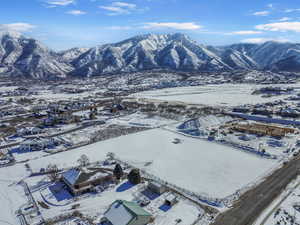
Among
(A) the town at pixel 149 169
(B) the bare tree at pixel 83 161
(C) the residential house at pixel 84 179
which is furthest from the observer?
(B) the bare tree at pixel 83 161

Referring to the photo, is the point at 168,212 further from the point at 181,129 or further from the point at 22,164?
the point at 181,129

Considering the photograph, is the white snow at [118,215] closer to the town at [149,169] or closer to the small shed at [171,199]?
the town at [149,169]

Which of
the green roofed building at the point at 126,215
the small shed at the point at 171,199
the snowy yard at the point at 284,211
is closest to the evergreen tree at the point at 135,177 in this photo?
the small shed at the point at 171,199

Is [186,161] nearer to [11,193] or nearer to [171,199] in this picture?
[171,199]

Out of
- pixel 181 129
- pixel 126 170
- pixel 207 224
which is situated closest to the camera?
pixel 207 224

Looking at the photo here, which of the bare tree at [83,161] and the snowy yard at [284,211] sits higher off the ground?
the snowy yard at [284,211]

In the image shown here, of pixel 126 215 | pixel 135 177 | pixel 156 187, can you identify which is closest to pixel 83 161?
pixel 135 177

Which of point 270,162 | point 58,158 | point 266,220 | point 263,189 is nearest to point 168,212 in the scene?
point 266,220
